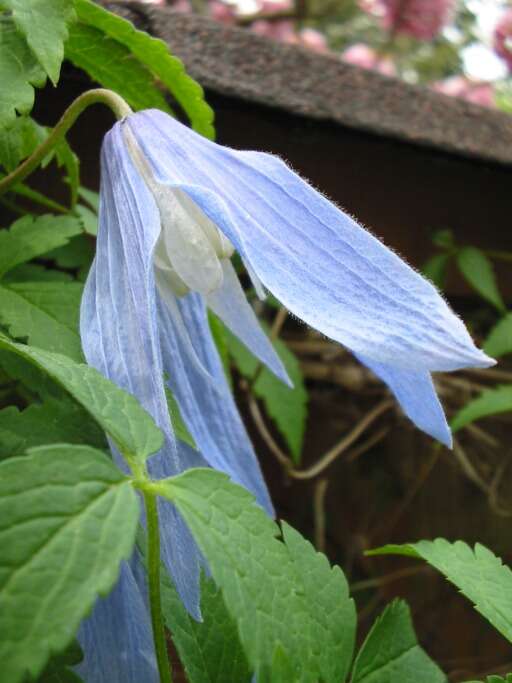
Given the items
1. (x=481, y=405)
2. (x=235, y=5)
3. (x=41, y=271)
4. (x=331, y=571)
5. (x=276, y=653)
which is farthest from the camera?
(x=235, y=5)

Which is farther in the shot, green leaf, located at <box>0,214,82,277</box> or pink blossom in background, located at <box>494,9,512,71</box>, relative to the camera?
pink blossom in background, located at <box>494,9,512,71</box>

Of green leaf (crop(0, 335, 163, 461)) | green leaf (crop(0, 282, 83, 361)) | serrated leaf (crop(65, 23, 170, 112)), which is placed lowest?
green leaf (crop(0, 282, 83, 361))

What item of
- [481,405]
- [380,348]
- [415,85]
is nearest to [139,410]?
[380,348]

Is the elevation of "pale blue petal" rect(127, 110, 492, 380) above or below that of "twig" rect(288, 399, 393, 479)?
above

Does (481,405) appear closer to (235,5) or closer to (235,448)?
(235,448)

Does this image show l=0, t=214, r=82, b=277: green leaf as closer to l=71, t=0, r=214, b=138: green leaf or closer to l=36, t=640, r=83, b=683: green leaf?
l=71, t=0, r=214, b=138: green leaf

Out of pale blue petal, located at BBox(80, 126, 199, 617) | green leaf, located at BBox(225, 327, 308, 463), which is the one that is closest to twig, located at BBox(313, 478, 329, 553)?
green leaf, located at BBox(225, 327, 308, 463)

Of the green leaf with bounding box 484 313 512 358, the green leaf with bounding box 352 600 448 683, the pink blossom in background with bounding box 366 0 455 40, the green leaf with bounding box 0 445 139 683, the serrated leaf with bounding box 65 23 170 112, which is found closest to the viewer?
the green leaf with bounding box 0 445 139 683

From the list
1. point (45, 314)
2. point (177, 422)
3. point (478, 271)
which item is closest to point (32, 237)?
point (45, 314)
